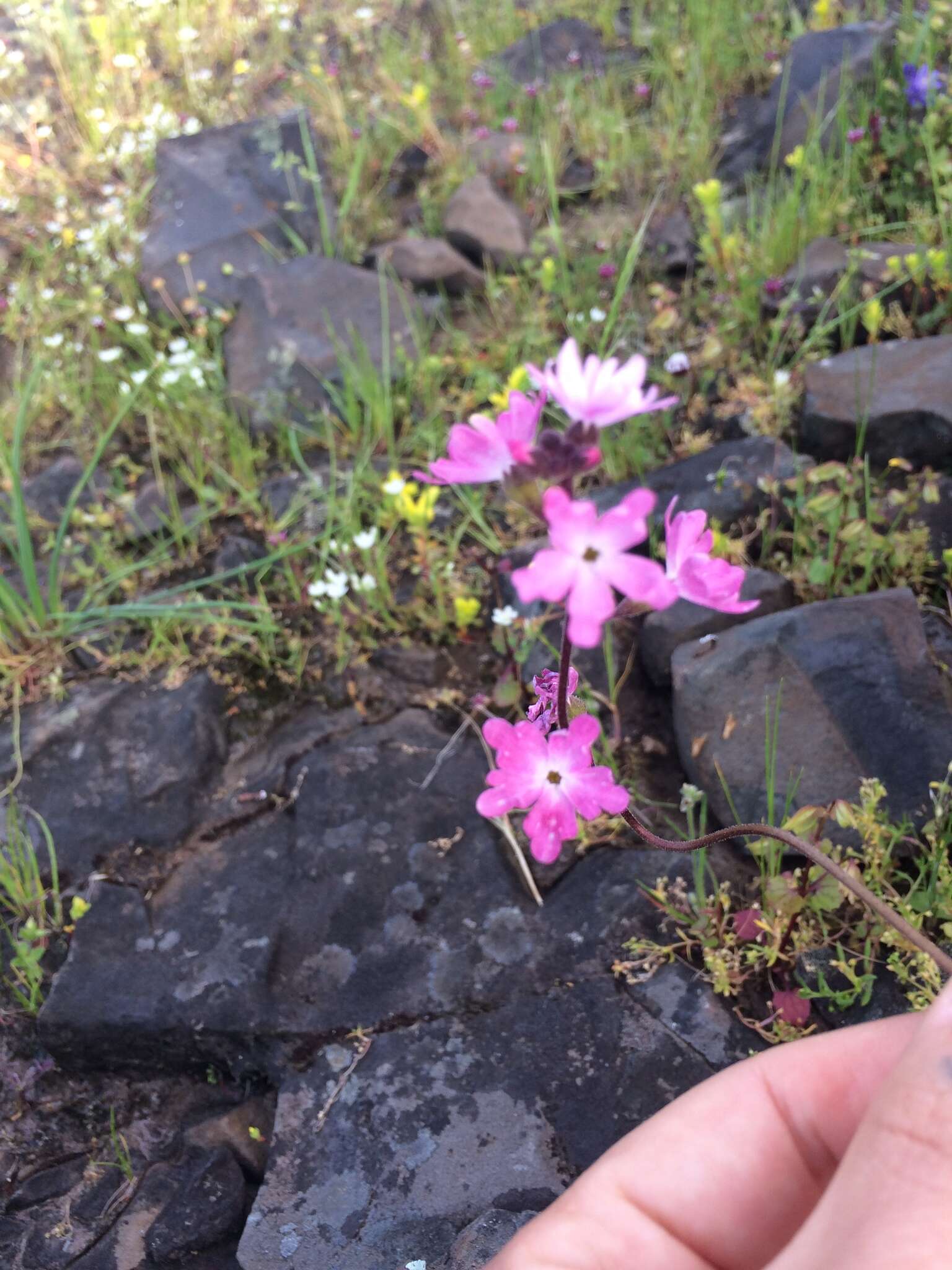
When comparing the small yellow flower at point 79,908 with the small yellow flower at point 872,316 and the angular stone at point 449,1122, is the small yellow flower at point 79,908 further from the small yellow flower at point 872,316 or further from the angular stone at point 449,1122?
the small yellow flower at point 872,316

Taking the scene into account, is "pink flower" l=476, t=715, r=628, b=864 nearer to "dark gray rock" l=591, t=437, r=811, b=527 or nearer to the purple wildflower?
"dark gray rock" l=591, t=437, r=811, b=527

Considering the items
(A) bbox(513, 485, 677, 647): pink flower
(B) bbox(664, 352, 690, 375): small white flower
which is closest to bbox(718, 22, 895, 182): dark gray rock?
(B) bbox(664, 352, 690, 375): small white flower

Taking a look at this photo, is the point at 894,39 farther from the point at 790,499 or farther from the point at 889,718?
the point at 889,718

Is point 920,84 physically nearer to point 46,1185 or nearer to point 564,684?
point 564,684

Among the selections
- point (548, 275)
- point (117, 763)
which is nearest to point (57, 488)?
point (117, 763)

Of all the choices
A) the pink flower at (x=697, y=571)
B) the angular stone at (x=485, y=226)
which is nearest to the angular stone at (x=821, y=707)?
the pink flower at (x=697, y=571)

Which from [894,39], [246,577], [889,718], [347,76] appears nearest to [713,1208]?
[889,718]
